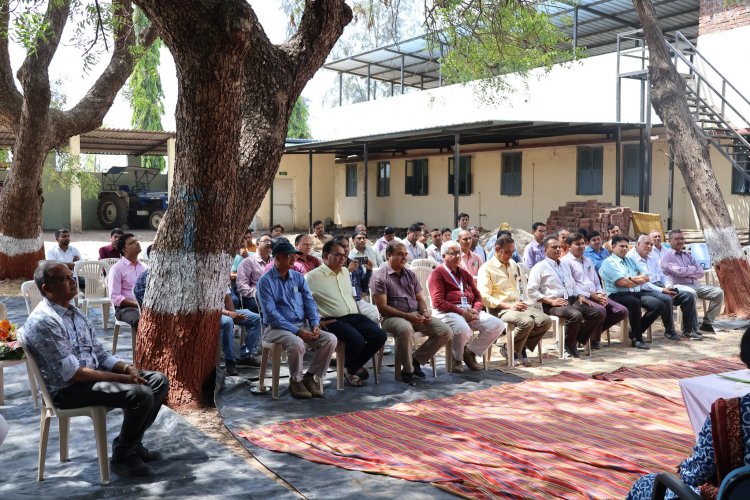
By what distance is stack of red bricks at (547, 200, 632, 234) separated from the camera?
1583cm

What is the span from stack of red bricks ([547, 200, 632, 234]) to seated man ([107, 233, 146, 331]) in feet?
34.3

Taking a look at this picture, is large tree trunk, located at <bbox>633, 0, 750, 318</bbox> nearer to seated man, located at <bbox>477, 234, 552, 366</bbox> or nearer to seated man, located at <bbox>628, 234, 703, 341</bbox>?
seated man, located at <bbox>628, 234, 703, 341</bbox>

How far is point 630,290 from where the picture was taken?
9453 millimetres

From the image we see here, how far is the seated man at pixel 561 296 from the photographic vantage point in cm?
865

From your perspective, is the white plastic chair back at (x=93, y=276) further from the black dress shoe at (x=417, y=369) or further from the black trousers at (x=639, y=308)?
the black trousers at (x=639, y=308)

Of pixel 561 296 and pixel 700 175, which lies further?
pixel 700 175

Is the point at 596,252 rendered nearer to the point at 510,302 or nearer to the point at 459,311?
the point at 510,302

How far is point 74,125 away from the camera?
13.5 meters

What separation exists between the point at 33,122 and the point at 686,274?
10.5 meters

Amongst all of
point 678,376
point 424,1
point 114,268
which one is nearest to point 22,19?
point 114,268

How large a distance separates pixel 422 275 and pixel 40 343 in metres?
5.46

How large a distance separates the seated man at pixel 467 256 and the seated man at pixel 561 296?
0.82m

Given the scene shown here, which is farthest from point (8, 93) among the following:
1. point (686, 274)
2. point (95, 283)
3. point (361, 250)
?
point (686, 274)

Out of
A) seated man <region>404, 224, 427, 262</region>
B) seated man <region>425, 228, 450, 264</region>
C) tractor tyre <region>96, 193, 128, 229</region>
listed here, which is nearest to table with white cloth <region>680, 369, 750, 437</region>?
seated man <region>425, 228, 450, 264</region>
